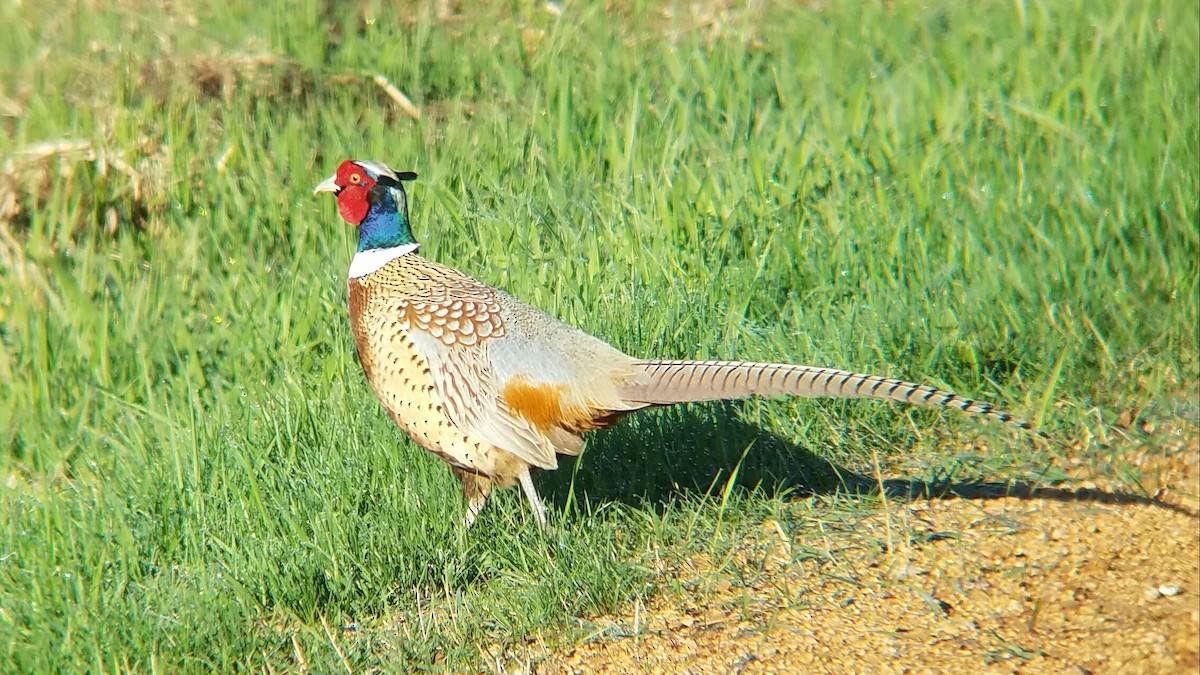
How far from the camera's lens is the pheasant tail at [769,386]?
111 inches

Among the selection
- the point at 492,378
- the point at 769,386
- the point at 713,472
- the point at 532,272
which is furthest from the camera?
the point at 532,272

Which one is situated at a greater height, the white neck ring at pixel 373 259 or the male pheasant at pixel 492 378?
the white neck ring at pixel 373 259

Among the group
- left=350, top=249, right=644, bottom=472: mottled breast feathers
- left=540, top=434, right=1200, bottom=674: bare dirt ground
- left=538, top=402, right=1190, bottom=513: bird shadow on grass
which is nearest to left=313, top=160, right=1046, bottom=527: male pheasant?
left=350, top=249, right=644, bottom=472: mottled breast feathers

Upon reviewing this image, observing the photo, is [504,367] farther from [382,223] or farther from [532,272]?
[532,272]

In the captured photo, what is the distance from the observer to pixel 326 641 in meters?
2.86

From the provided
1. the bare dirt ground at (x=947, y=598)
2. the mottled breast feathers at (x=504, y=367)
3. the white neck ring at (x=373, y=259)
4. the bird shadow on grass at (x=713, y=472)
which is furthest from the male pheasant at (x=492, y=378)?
the bare dirt ground at (x=947, y=598)

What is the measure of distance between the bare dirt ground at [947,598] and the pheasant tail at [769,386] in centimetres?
41

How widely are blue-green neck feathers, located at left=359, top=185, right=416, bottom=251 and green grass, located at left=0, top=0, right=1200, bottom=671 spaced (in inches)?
18.7

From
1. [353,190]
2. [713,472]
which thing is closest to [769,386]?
[713,472]

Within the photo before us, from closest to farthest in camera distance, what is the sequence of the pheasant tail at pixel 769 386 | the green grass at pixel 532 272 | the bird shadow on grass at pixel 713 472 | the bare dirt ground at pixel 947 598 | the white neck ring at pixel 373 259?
the bare dirt ground at pixel 947 598 < the pheasant tail at pixel 769 386 < the green grass at pixel 532 272 < the bird shadow on grass at pixel 713 472 < the white neck ring at pixel 373 259

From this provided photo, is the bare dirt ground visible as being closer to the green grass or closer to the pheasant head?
the green grass

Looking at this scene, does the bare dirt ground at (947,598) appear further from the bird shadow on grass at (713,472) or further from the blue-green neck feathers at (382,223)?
the blue-green neck feathers at (382,223)

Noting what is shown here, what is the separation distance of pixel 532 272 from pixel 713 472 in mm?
1021

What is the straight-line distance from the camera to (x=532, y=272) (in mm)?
4129
